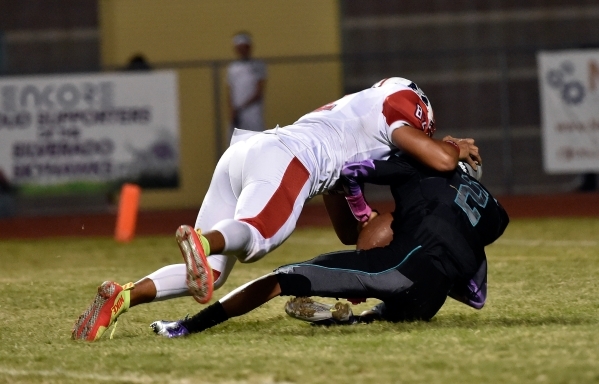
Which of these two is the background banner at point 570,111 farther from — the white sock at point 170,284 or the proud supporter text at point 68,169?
the white sock at point 170,284

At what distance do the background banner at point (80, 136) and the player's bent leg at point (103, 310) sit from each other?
339 inches

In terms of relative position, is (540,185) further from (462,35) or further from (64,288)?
(64,288)

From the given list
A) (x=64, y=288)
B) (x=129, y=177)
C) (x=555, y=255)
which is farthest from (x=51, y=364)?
(x=129, y=177)

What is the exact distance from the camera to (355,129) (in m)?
5.74

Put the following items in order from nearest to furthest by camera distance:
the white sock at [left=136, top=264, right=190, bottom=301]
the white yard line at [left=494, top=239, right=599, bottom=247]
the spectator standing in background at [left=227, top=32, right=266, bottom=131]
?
the white sock at [left=136, top=264, right=190, bottom=301]
the white yard line at [left=494, top=239, right=599, bottom=247]
the spectator standing in background at [left=227, top=32, right=266, bottom=131]

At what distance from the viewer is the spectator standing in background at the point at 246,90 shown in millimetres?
14930

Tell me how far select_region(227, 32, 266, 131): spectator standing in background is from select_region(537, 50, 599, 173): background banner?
11.9 feet

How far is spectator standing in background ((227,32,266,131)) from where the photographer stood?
14.9 metres

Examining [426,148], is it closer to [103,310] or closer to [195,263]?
[195,263]

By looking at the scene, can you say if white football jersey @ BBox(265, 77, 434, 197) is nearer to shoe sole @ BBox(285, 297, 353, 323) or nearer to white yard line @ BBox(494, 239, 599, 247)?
shoe sole @ BBox(285, 297, 353, 323)

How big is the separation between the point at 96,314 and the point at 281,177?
1068 millimetres

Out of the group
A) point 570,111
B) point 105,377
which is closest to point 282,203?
point 105,377

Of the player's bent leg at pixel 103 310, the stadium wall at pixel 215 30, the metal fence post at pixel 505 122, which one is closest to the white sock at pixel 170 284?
the player's bent leg at pixel 103 310

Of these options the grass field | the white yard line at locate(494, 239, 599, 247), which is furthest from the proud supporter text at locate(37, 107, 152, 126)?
the grass field
